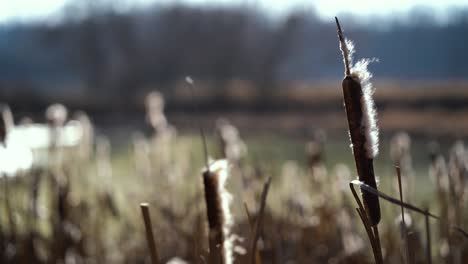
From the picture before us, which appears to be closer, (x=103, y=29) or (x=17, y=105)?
(x=17, y=105)

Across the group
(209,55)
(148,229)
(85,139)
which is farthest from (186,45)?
(148,229)

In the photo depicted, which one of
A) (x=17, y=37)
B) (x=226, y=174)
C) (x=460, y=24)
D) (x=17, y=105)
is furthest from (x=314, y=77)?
(x=226, y=174)

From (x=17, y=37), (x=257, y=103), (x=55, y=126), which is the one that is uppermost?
(x=17, y=37)

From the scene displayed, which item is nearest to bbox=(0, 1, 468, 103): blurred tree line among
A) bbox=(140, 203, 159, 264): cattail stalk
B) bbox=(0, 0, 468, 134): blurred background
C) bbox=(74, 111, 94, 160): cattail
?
bbox=(0, 0, 468, 134): blurred background

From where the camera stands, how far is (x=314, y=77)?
61.2ft

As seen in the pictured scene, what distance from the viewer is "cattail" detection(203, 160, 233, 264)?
0.64m

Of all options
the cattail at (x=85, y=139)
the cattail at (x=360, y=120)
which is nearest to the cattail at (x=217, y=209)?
the cattail at (x=360, y=120)

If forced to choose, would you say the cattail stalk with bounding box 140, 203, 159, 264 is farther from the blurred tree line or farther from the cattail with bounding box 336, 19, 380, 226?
the blurred tree line

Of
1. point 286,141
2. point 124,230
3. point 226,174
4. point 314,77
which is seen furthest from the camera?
point 314,77

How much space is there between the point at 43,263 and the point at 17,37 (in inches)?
933

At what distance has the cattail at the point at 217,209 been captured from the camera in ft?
2.10

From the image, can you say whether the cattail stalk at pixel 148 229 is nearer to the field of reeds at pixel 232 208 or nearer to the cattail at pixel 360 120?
the field of reeds at pixel 232 208

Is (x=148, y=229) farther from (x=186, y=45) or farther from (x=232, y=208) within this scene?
(x=186, y=45)

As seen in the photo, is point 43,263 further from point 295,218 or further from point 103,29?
point 103,29
